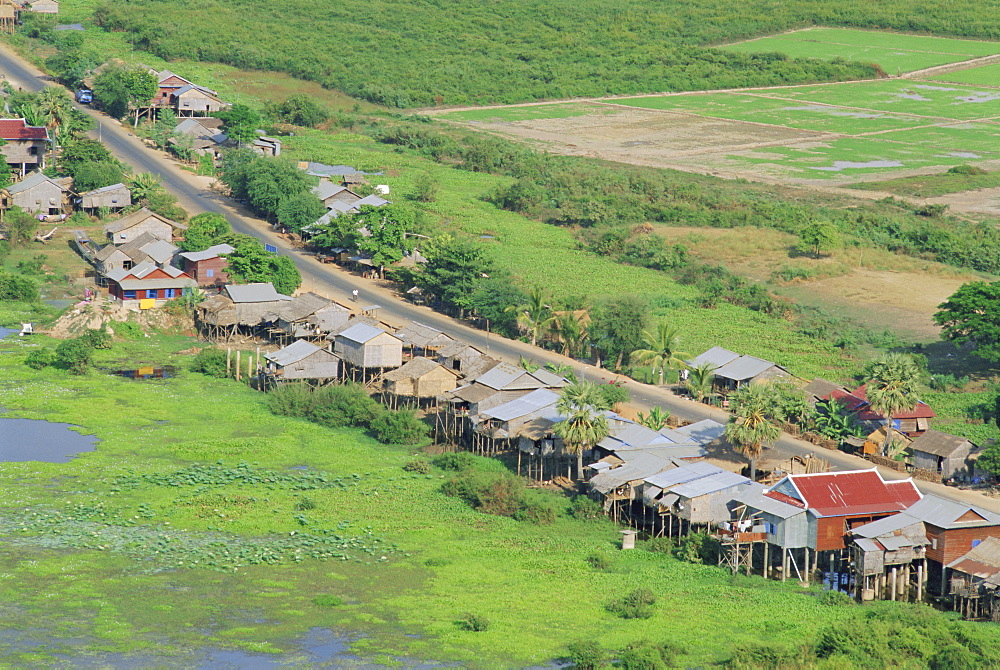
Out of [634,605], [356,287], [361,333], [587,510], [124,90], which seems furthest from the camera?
[124,90]

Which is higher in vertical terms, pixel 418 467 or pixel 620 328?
pixel 620 328

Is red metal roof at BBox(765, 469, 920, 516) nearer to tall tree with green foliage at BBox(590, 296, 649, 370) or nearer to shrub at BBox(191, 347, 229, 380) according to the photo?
tall tree with green foliage at BBox(590, 296, 649, 370)

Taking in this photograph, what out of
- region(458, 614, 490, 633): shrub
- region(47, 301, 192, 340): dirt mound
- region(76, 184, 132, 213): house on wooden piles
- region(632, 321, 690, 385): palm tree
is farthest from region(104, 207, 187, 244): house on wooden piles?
region(458, 614, 490, 633): shrub

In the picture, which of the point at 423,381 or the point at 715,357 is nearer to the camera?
the point at 423,381

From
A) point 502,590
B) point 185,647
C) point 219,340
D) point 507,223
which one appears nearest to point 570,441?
point 502,590

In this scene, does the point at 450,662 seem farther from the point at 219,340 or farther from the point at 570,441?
the point at 219,340

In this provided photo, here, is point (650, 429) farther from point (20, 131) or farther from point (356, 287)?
point (20, 131)

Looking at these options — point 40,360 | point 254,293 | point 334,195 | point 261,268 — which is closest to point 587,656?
point 40,360

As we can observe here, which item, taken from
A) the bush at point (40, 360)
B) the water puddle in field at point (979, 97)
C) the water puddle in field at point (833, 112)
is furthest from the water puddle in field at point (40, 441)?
the water puddle in field at point (979, 97)
